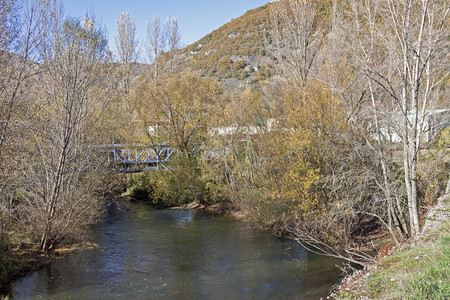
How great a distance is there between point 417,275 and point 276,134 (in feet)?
30.1

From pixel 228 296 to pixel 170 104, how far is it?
12.7 meters

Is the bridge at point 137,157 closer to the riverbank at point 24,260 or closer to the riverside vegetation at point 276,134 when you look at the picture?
the riverside vegetation at point 276,134

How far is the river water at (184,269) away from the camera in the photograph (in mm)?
8844

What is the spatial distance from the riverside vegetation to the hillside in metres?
31.5

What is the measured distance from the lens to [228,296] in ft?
28.3

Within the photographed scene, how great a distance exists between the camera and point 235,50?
65.1 meters

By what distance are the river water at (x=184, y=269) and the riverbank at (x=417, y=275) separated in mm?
3171

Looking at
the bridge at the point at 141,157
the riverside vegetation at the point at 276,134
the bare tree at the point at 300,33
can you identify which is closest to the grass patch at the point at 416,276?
the riverside vegetation at the point at 276,134

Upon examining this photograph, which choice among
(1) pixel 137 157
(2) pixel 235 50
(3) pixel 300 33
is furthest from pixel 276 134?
(2) pixel 235 50

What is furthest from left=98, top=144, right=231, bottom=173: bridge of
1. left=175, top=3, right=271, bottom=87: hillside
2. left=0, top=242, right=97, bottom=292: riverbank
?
left=175, top=3, right=271, bottom=87: hillside

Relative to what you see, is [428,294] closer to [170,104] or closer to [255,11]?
[170,104]

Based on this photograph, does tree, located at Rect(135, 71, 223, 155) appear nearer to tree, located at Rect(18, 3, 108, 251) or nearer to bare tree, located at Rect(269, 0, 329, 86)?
bare tree, located at Rect(269, 0, 329, 86)

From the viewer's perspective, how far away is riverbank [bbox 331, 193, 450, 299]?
4127 mm

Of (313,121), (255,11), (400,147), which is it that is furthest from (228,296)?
(255,11)
